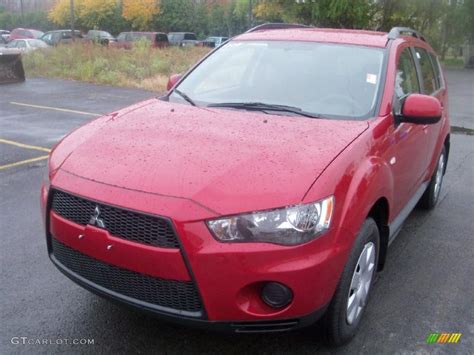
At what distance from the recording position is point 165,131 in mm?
3182

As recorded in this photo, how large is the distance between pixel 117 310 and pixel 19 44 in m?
28.8

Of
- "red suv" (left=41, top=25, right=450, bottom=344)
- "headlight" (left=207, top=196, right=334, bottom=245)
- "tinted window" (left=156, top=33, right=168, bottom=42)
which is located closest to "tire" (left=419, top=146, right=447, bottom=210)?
"red suv" (left=41, top=25, right=450, bottom=344)

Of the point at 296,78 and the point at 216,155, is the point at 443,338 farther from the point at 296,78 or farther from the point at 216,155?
the point at 296,78

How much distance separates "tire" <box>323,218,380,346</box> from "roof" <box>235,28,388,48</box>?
5.64 feet

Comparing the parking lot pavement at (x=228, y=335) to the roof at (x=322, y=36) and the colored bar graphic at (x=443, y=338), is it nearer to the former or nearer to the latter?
the colored bar graphic at (x=443, y=338)

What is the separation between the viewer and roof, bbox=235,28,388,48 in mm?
4094

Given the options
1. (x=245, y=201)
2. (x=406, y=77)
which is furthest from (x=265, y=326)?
(x=406, y=77)

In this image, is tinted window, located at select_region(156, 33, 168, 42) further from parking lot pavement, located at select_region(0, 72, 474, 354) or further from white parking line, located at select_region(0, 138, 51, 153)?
parking lot pavement, located at select_region(0, 72, 474, 354)

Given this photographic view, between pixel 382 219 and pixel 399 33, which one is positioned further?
pixel 399 33

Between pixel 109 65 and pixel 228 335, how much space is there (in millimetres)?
16894

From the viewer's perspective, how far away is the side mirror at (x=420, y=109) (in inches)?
134

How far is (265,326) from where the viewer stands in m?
2.54

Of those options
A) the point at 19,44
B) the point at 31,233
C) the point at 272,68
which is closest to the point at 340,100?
the point at 272,68

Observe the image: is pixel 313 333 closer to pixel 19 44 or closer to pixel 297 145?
pixel 297 145
